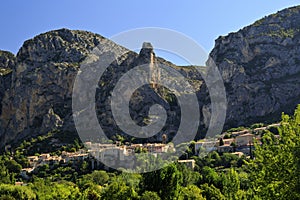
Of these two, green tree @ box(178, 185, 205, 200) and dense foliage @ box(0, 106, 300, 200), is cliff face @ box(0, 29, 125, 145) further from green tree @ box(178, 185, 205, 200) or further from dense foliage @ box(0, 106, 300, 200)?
green tree @ box(178, 185, 205, 200)

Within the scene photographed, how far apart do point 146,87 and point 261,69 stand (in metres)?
30.1

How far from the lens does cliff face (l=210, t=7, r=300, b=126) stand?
310 feet

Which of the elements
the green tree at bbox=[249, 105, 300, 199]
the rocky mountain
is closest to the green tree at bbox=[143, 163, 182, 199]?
the green tree at bbox=[249, 105, 300, 199]

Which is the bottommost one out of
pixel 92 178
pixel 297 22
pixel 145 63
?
pixel 92 178

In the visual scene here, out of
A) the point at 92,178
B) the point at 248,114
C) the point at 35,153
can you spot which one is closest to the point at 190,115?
the point at 248,114

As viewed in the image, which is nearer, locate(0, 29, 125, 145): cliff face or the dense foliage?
the dense foliage

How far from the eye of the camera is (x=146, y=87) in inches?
4038

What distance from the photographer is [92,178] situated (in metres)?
57.2

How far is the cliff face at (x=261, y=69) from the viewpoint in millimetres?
94500

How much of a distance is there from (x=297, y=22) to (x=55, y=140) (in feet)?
246

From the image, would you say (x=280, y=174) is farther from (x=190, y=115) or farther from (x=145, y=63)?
(x=145, y=63)

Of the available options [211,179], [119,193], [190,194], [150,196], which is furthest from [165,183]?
[211,179]

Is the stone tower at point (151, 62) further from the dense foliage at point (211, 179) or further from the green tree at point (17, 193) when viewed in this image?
the green tree at point (17, 193)

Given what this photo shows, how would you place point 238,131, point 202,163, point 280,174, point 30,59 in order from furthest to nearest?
1. point 30,59
2. point 238,131
3. point 202,163
4. point 280,174
